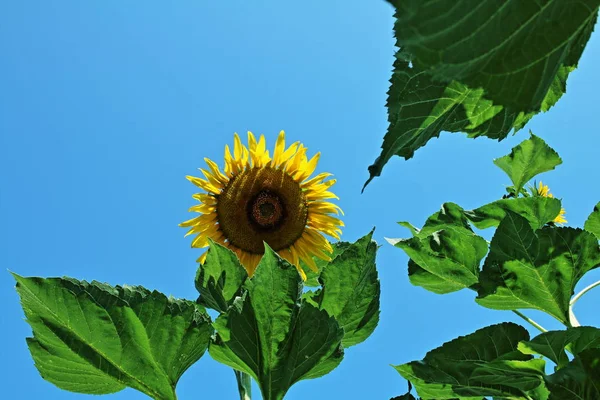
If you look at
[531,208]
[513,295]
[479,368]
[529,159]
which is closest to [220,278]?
[479,368]

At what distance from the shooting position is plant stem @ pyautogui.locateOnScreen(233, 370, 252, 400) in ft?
A: 5.39

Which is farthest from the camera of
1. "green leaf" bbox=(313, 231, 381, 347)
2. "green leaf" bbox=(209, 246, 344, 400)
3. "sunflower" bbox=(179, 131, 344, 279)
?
"sunflower" bbox=(179, 131, 344, 279)

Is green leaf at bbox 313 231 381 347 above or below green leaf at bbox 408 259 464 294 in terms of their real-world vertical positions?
below

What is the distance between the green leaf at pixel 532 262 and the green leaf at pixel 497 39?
116cm

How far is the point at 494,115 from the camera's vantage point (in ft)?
3.48

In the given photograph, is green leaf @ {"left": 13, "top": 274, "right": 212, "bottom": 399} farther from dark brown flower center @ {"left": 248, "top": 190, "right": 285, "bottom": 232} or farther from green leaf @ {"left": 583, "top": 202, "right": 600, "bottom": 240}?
dark brown flower center @ {"left": 248, "top": 190, "right": 285, "bottom": 232}

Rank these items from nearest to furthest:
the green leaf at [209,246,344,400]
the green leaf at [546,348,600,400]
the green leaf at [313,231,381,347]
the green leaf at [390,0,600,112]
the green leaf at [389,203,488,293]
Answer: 1. the green leaf at [390,0,600,112]
2. the green leaf at [546,348,600,400]
3. the green leaf at [209,246,344,400]
4. the green leaf at [313,231,381,347]
5. the green leaf at [389,203,488,293]

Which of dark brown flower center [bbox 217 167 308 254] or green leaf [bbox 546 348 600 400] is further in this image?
dark brown flower center [bbox 217 167 308 254]

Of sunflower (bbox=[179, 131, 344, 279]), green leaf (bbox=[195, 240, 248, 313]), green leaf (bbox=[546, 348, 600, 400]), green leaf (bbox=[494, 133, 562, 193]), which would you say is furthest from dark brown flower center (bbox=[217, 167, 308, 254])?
green leaf (bbox=[546, 348, 600, 400])

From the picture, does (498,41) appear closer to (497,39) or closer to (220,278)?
(497,39)

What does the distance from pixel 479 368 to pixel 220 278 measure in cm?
73

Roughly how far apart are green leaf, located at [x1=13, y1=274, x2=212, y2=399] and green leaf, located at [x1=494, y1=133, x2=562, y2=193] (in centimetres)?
155

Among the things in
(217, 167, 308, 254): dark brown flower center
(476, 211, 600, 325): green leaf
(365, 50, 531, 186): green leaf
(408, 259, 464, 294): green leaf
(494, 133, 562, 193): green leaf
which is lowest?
(365, 50, 531, 186): green leaf

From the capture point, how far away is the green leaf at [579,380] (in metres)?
1.29
